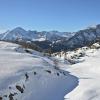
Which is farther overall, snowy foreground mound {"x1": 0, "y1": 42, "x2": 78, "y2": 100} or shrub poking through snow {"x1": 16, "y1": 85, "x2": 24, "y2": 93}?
shrub poking through snow {"x1": 16, "y1": 85, "x2": 24, "y2": 93}

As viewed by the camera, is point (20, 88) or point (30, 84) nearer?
point (20, 88)

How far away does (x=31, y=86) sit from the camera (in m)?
25.7

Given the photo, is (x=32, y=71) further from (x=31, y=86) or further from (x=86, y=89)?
(x=86, y=89)

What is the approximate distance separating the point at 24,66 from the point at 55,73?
5.67m

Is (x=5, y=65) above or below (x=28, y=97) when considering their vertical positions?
above

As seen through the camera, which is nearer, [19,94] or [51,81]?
[19,94]

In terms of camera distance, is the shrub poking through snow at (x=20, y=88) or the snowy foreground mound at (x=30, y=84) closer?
the snowy foreground mound at (x=30, y=84)

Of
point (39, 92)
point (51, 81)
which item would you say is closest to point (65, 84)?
point (51, 81)

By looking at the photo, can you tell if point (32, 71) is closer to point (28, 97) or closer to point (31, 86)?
point (31, 86)

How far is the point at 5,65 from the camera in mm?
27812

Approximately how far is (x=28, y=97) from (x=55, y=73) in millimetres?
10306

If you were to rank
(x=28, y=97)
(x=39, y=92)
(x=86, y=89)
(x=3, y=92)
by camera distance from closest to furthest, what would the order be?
(x=3, y=92)
(x=28, y=97)
(x=39, y=92)
(x=86, y=89)

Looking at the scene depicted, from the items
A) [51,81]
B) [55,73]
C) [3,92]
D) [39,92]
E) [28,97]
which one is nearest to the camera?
[3,92]

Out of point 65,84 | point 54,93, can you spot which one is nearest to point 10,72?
point 54,93
